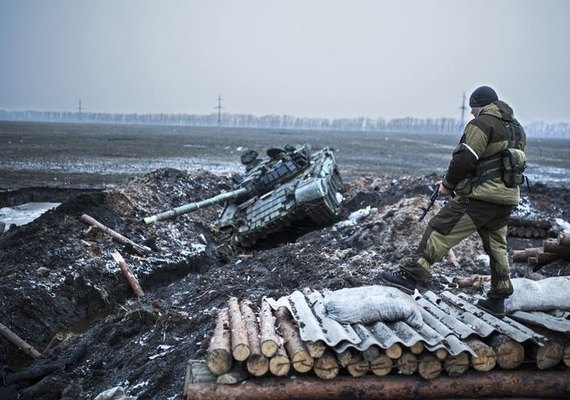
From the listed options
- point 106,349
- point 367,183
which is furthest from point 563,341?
point 367,183

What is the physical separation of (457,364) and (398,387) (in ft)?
2.04

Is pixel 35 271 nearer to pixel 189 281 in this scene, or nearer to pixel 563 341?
pixel 189 281

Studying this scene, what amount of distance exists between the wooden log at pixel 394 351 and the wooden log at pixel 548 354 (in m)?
1.41

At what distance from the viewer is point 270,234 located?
15.7 metres

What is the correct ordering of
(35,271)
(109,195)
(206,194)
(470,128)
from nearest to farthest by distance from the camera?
1. (470,128)
2. (35,271)
3. (109,195)
4. (206,194)

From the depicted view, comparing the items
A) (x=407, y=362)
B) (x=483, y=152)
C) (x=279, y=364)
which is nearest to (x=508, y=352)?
(x=407, y=362)

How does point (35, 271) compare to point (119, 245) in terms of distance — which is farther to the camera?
point (119, 245)

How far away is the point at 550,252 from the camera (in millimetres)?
9312

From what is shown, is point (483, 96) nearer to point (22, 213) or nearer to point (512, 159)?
point (512, 159)

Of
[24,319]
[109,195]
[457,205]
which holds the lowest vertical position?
[24,319]

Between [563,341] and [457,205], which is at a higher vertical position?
[457,205]

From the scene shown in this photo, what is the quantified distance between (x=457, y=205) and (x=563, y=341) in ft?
5.61

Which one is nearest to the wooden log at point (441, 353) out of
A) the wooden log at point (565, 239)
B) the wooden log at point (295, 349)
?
the wooden log at point (295, 349)

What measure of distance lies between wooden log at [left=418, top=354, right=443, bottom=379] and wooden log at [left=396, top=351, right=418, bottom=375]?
6 cm
